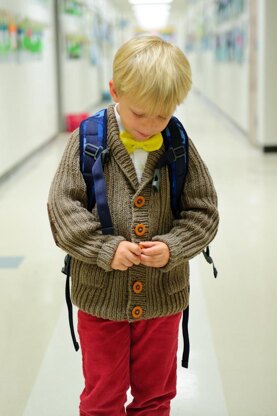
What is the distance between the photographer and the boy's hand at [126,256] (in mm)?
1494

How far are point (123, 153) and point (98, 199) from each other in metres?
0.13

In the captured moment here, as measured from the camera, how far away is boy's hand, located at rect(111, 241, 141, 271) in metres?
1.49

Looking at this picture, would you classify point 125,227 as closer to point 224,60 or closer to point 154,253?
point 154,253

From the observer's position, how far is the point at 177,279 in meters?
1.68

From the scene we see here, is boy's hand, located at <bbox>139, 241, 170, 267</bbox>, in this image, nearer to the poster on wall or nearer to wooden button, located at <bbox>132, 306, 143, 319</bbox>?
wooden button, located at <bbox>132, 306, 143, 319</bbox>

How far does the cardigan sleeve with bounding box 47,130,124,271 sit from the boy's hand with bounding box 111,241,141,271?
1cm

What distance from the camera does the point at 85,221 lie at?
1530 mm

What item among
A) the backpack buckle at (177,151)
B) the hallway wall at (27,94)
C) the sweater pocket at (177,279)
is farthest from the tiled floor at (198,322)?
the hallway wall at (27,94)

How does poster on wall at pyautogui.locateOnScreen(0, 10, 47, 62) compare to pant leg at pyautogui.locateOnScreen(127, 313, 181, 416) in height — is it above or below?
above

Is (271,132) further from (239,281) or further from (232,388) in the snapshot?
(232,388)

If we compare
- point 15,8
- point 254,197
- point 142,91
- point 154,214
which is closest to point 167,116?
point 142,91

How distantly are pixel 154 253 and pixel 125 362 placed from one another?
14.3 inches

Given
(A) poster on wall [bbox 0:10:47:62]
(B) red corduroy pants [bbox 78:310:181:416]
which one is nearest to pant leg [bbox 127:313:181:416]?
(B) red corduroy pants [bbox 78:310:181:416]

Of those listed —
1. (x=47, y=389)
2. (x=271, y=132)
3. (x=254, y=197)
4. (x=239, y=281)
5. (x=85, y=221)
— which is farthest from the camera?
(x=271, y=132)
